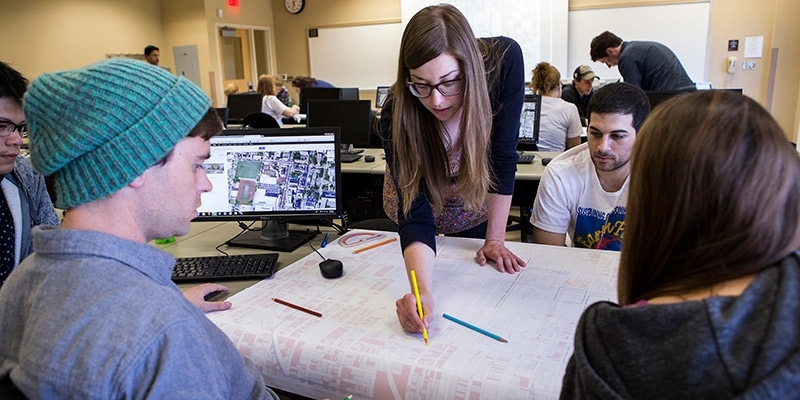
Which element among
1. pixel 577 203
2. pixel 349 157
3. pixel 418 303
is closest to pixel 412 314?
pixel 418 303

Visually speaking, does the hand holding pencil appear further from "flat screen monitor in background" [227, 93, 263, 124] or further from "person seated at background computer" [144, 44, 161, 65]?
"person seated at background computer" [144, 44, 161, 65]

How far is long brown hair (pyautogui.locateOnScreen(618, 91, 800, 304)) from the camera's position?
1.97 feet

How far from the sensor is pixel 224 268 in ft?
5.23

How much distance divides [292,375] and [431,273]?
445 millimetres

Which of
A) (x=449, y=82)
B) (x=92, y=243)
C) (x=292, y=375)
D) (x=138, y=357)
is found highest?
(x=449, y=82)

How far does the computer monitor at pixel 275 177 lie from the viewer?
71.1 inches

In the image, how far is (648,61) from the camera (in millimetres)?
4379

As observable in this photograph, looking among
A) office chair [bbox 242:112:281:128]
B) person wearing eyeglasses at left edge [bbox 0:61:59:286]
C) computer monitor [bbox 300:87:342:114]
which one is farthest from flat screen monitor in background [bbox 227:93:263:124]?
→ person wearing eyeglasses at left edge [bbox 0:61:59:286]

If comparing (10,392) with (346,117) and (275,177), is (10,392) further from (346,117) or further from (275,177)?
(346,117)

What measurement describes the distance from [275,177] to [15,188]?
725mm

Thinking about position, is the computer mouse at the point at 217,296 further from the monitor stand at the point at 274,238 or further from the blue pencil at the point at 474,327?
the blue pencil at the point at 474,327

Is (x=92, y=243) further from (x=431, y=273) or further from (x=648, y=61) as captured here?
(x=648, y=61)

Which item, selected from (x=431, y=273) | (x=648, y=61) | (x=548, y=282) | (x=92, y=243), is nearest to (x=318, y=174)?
(x=431, y=273)

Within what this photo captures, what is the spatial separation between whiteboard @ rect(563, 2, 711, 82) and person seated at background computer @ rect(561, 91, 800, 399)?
21.6ft
